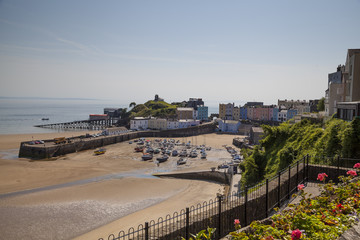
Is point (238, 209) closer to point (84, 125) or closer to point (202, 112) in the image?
point (202, 112)

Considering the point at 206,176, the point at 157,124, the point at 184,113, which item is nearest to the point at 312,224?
the point at 206,176

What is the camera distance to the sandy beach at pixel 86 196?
15969 millimetres

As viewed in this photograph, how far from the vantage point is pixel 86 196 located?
21438mm

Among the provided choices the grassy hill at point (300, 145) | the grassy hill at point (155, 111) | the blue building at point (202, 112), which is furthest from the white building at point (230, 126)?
the grassy hill at point (300, 145)

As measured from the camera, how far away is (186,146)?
171 feet

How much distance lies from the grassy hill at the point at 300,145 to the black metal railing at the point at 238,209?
13.6 ft

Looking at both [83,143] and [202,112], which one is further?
[202,112]

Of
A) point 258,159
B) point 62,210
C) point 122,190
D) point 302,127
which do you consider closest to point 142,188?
point 122,190

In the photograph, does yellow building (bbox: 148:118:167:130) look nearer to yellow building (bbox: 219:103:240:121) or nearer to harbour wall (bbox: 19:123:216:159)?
harbour wall (bbox: 19:123:216:159)

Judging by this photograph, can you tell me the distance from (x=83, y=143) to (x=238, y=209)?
47009 millimetres

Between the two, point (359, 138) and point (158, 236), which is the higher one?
point (359, 138)

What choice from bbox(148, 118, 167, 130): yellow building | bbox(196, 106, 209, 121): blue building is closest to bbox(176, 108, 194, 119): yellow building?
bbox(196, 106, 209, 121): blue building

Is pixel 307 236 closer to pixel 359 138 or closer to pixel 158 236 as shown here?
pixel 158 236

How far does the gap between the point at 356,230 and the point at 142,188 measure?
21980 mm
